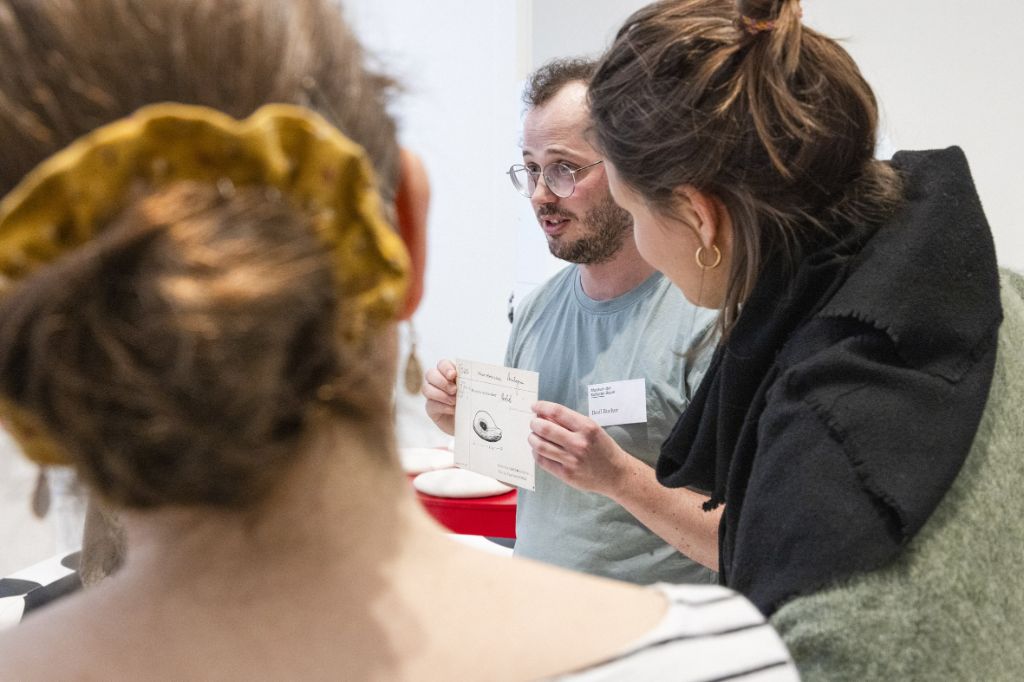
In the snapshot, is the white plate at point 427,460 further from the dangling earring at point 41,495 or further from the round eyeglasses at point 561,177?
the dangling earring at point 41,495

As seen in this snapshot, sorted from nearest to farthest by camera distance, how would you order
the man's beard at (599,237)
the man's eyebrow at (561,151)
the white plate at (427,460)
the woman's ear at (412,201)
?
the woman's ear at (412,201) → the man's beard at (599,237) → the man's eyebrow at (561,151) → the white plate at (427,460)

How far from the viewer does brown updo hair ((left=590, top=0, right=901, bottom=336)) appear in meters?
1.00

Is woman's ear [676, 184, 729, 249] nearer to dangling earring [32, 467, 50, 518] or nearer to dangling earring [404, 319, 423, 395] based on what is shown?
dangling earring [404, 319, 423, 395]

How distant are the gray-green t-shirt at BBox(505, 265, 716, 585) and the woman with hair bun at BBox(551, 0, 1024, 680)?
480mm

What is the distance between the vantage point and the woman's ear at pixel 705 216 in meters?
1.09

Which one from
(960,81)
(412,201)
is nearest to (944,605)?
(412,201)

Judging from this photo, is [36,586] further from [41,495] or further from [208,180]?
[208,180]

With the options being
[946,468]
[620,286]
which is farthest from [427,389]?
[946,468]

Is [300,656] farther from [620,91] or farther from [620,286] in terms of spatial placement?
[620,286]

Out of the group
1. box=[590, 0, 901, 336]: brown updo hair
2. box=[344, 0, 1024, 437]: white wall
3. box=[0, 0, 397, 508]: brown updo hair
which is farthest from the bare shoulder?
box=[344, 0, 1024, 437]: white wall

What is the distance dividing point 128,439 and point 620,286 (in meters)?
1.51

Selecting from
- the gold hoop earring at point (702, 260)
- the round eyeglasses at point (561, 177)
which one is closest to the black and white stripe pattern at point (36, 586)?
the gold hoop earring at point (702, 260)

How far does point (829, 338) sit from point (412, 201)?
55cm

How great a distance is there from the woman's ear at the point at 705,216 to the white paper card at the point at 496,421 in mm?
604
